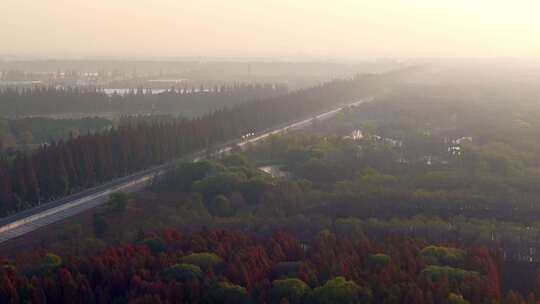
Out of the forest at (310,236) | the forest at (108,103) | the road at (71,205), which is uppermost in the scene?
the forest at (310,236)

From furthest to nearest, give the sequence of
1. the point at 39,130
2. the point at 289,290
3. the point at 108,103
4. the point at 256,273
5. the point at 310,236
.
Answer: the point at 108,103 < the point at 39,130 < the point at 310,236 < the point at 256,273 < the point at 289,290

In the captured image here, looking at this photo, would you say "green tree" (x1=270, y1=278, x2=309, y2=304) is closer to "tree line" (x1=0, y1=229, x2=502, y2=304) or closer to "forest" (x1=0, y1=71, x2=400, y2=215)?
"tree line" (x1=0, y1=229, x2=502, y2=304)

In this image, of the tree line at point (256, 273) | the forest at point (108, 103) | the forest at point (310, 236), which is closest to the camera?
the tree line at point (256, 273)

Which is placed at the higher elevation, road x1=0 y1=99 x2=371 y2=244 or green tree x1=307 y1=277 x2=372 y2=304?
Result: green tree x1=307 y1=277 x2=372 y2=304

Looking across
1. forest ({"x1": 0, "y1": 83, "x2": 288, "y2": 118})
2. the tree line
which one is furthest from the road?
forest ({"x1": 0, "y1": 83, "x2": 288, "y2": 118})

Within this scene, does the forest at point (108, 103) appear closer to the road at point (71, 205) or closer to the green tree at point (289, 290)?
the road at point (71, 205)

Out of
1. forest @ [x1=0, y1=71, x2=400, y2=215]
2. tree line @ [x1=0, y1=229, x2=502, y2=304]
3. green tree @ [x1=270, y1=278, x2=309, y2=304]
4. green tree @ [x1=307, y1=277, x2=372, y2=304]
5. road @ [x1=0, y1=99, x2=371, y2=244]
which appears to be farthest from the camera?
forest @ [x1=0, y1=71, x2=400, y2=215]

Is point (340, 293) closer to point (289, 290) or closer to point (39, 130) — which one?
point (289, 290)

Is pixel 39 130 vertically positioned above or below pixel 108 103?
above

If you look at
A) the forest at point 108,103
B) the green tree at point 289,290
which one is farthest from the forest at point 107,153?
the forest at point 108,103

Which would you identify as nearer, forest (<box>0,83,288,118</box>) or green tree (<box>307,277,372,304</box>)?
green tree (<box>307,277,372,304</box>)

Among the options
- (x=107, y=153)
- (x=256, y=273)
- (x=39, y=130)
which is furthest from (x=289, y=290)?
(x=39, y=130)
